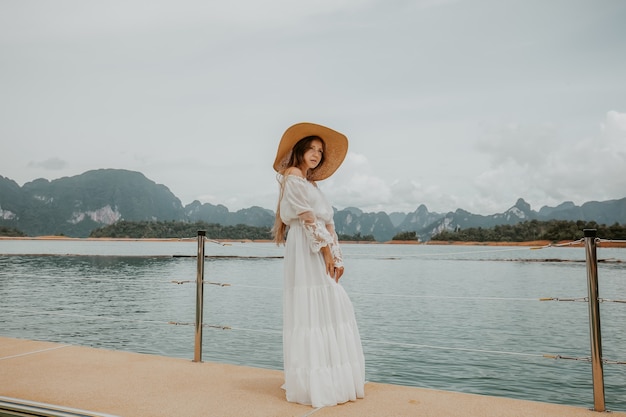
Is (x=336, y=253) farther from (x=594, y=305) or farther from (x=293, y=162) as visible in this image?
(x=594, y=305)

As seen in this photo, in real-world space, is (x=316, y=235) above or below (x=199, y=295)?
above

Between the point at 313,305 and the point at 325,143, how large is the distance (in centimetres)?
91

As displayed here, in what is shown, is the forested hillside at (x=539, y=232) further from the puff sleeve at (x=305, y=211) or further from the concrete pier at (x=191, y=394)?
the puff sleeve at (x=305, y=211)

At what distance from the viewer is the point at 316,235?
8.42ft

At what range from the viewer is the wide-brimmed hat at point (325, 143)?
2.76 m

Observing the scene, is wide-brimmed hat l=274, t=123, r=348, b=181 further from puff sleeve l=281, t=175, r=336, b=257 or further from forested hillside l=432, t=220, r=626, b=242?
forested hillside l=432, t=220, r=626, b=242

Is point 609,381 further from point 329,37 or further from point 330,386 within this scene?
point 329,37

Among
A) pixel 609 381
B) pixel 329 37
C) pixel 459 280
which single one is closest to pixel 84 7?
pixel 329 37

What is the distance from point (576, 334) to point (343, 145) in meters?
11.9

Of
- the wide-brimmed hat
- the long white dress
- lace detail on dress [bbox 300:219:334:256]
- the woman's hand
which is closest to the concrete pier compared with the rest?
the long white dress

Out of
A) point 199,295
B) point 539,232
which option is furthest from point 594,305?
point 539,232

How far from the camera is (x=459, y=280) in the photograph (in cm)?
3028

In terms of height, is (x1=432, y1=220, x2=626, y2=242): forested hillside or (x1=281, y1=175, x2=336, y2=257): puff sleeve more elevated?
(x1=432, y1=220, x2=626, y2=242): forested hillside

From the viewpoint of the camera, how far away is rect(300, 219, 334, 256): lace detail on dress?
2562mm
